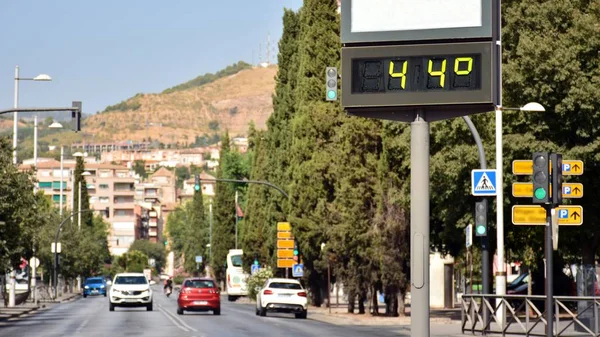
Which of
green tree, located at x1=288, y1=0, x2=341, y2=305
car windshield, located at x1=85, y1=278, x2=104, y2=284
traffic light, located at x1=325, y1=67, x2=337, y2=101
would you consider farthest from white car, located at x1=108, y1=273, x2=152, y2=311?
car windshield, located at x1=85, y1=278, x2=104, y2=284

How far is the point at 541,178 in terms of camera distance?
23.7 metres

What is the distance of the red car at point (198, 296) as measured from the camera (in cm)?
5581

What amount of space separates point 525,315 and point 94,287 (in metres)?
83.7

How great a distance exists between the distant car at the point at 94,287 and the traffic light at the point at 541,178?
89835 millimetres

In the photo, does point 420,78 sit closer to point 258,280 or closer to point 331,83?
point 331,83

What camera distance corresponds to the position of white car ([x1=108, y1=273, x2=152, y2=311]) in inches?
2322

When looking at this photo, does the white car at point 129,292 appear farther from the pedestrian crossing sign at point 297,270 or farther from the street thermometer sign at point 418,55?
the street thermometer sign at point 418,55

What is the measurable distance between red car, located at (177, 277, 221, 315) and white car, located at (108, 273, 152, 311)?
146 inches

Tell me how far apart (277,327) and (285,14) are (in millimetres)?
34741

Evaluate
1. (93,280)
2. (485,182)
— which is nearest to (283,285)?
(485,182)

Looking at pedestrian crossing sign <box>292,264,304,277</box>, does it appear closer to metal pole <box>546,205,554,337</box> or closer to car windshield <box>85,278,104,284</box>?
metal pole <box>546,205,554,337</box>

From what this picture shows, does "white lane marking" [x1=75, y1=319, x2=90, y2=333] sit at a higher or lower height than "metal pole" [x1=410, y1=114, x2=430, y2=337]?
lower

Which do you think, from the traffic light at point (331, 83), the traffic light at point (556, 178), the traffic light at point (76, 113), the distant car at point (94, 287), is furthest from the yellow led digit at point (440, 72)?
the distant car at point (94, 287)

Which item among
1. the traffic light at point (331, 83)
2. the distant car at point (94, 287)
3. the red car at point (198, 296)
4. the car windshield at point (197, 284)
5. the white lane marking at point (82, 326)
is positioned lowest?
the distant car at point (94, 287)
